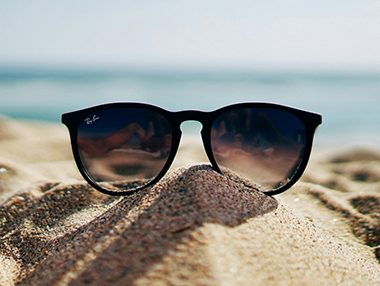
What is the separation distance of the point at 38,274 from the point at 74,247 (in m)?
0.15

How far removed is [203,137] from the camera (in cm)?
163

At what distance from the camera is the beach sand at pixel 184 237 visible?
36.5 inches

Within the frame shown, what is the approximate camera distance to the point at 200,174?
1.45 meters

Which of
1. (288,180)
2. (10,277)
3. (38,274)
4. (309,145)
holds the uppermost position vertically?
(309,145)

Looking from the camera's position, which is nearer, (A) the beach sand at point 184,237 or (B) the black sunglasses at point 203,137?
(A) the beach sand at point 184,237

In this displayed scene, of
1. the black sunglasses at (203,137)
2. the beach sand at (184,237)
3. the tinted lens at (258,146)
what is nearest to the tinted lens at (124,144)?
the black sunglasses at (203,137)

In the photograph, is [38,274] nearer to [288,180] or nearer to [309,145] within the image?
[288,180]

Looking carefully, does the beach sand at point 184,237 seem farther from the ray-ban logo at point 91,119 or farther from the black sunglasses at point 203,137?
the ray-ban logo at point 91,119

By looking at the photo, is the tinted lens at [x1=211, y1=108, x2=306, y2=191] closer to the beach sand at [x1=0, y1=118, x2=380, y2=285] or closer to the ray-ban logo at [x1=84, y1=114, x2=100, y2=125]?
the beach sand at [x1=0, y1=118, x2=380, y2=285]

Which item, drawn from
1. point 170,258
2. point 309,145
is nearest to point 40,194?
point 170,258

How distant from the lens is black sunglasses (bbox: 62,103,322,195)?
1568mm

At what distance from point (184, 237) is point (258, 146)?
2.60ft

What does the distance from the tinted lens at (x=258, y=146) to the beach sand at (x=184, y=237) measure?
13 centimetres

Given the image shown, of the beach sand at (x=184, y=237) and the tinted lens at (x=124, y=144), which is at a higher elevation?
the tinted lens at (x=124, y=144)
